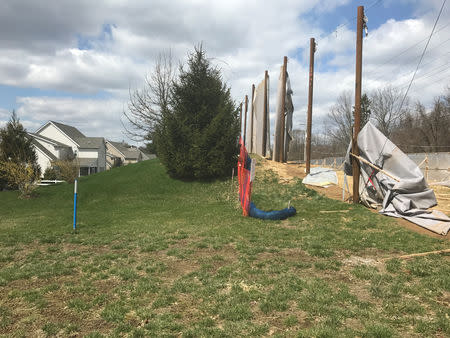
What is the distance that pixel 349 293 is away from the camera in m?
4.18

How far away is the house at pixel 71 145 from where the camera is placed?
39344 mm

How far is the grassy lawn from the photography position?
3.42 meters

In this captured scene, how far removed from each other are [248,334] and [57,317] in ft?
6.83

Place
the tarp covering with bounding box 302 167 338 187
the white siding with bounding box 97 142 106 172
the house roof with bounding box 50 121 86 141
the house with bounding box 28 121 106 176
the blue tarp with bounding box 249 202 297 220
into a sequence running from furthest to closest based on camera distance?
the white siding with bounding box 97 142 106 172 < the house roof with bounding box 50 121 86 141 < the house with bounding box 28 121 106 176 < the tarp covering with bounding box 302 167 338 187 < the blue tarp with bounding box 249 202 297 220

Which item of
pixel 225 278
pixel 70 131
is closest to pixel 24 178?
pixel 225 278

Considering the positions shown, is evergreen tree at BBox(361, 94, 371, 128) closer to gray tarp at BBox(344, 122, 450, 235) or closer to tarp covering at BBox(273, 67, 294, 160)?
tarp covering at BBox(273, 67, 294, 160)

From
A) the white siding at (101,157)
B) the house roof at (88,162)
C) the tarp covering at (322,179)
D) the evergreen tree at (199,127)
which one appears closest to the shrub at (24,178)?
the evergreen tree at (199,127)

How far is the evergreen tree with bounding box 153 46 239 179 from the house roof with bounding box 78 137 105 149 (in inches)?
1173

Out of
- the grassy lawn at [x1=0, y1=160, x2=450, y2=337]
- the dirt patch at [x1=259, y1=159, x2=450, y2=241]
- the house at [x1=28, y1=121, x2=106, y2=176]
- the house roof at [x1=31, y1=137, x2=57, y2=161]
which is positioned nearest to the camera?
the grassy lawn at [x1=0, y1=160, x2=450, y2=337]

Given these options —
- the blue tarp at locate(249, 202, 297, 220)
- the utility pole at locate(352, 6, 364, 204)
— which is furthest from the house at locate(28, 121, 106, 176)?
the utility pole at locate(352, 6, 364, 204)

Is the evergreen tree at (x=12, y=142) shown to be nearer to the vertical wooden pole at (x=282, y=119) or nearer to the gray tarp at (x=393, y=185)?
the vertical wooden pole at (x=282, y=119)

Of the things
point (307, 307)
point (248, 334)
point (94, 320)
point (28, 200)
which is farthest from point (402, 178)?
point (28, 200)

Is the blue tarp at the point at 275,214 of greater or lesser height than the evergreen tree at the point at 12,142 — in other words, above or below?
below

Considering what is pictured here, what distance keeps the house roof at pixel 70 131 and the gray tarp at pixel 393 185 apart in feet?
134
